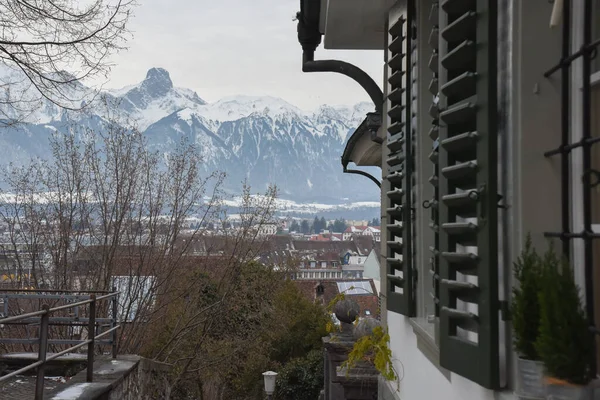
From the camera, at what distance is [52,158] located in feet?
49.7

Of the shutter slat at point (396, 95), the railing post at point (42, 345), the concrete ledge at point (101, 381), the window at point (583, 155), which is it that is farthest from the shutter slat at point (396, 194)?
the concrete ledge at point (101, 381)

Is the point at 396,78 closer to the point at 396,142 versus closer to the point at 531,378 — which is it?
the point at 396,142

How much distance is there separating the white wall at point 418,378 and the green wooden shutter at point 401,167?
0.21 metres

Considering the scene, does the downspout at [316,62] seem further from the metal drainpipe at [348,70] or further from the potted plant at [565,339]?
the potted plant at [565,339]

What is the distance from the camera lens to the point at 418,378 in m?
3.97

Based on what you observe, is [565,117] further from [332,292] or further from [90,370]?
[332,292]

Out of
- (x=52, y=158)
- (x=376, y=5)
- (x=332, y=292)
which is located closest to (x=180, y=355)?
(x=52, y=158)

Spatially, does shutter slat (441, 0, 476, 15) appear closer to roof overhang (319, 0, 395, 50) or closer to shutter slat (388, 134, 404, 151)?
shutter slat (388, 134, 404, 151)

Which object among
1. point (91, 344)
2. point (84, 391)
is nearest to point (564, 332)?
point (84, 391)

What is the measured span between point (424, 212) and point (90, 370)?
421cm

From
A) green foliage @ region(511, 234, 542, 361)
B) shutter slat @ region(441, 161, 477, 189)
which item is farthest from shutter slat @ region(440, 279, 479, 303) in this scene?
green foliage @ region(511, 234, 542, 361)

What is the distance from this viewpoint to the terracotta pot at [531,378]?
1861mm

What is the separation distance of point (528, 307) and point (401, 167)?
8.94 feet

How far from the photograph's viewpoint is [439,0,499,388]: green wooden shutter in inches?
88.7
